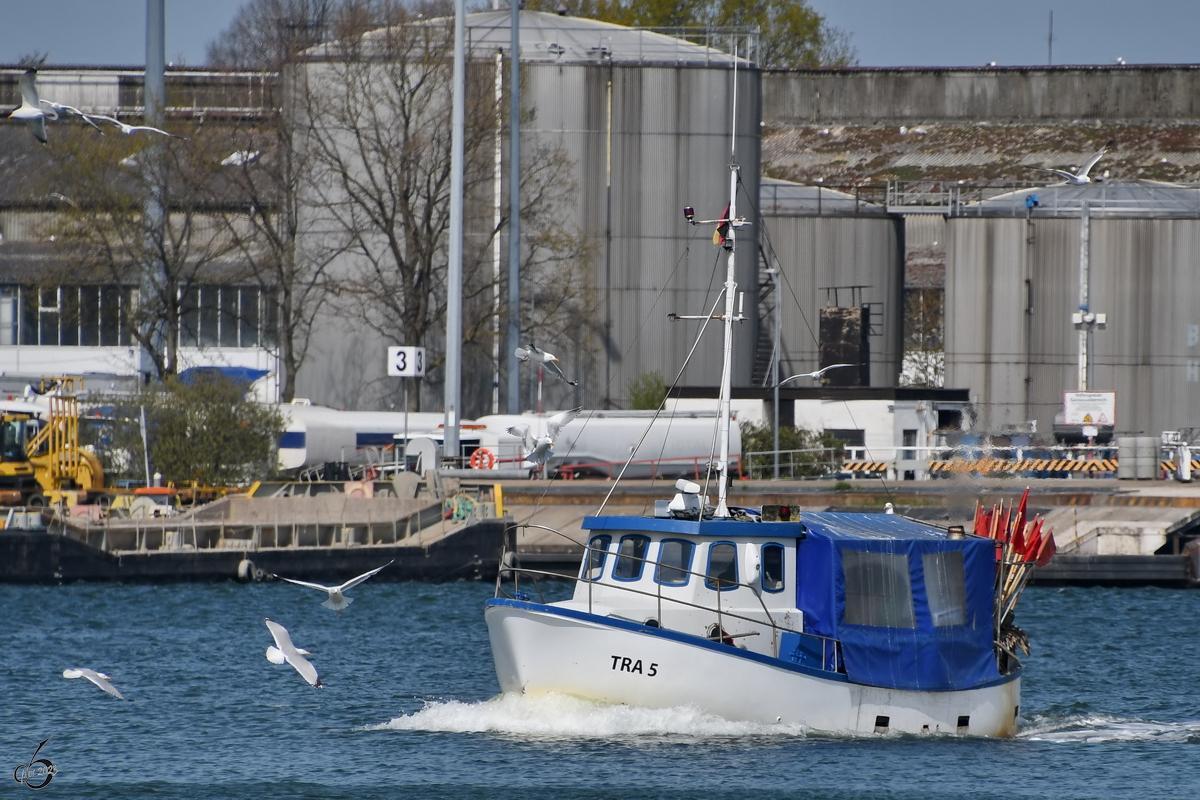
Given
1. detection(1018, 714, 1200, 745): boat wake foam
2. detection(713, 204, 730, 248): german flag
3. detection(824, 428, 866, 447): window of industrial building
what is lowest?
detection(1018, 714, 1200, 745): boat wake foam

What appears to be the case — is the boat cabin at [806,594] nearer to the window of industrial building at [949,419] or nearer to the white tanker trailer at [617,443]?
the white tanker trailer at [617,443]

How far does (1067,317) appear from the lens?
67.2 m

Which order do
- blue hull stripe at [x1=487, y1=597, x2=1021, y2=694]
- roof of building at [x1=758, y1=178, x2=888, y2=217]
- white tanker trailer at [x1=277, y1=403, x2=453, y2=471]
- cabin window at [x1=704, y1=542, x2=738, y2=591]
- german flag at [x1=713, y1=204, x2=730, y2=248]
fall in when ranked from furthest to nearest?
1. roof of building at [x1=758, y1=178, x2=888, y2=217]
2. white tanker trailer at [x1=277, y1=403, x2=453, y2=471]
3. german flag at [x1=713, y1=204, x2=730, y2=248]
4. cabin window at [x1=704, y1=542, x2=738, y2=591]
5. blue hull stripe at [x1=487, y1=597, x2=1021, y2=694]

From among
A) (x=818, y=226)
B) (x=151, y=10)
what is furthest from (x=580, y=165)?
(x=151, y=10)

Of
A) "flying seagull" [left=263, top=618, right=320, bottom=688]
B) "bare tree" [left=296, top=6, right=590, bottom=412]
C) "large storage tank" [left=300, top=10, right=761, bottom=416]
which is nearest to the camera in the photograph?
"flying seagull" [left=263, top=618, right=320, bottom=688]

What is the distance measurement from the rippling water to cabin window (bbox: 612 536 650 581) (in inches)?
72.3

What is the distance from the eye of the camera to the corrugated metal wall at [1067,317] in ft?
218

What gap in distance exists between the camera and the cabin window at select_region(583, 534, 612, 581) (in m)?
21.5

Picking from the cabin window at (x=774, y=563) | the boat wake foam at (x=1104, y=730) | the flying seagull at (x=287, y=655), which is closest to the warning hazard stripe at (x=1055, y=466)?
the boat wake foam at (x=1104, y=730)

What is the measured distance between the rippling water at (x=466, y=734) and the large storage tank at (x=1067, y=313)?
35109mm

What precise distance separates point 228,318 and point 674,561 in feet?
177

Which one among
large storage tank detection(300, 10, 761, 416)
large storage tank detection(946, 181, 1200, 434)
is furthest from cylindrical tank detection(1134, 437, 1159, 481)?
large storage tank detection(300, 10, 761, 416)

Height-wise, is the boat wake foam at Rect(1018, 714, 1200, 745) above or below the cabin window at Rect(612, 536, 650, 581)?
below

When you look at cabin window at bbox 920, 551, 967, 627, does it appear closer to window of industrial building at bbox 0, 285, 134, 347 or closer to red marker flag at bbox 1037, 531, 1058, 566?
red marker flag at bbox 1037, 531, 1058, 566
